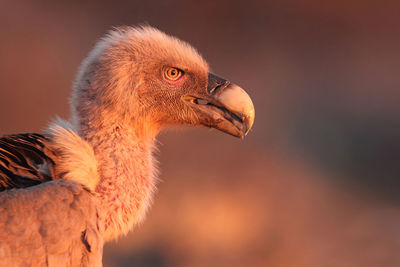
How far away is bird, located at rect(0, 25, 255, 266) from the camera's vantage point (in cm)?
162

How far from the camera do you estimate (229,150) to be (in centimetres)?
579

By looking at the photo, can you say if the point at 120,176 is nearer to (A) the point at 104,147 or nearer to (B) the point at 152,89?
(A) the point at 104,147

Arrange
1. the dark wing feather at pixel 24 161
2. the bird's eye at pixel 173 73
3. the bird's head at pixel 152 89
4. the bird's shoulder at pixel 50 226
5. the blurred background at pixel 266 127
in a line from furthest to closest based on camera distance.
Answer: the blurred background at pixel 266 127, the bird's eye at pixel 173 73, the bird's head at pixel 152 89, the dark wing feather at pixel 24 161, the bird's shoulder at pixel 50 226

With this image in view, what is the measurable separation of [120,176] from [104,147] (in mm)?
118

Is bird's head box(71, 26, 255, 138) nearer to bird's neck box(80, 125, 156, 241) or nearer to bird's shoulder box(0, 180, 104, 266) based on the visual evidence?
bird's neck box(80, 125, 156, 241)

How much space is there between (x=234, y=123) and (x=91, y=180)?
583 mm

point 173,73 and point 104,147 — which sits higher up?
point 173,73

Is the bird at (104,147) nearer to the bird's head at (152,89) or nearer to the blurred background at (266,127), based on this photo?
the bird's head at (152,89)

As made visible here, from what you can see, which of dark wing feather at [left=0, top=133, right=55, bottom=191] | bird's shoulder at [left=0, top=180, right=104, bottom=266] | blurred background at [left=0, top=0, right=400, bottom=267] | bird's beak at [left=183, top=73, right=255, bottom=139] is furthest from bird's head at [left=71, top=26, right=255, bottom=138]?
blurred background at [left=0, top=0, right=400, bottom=267]

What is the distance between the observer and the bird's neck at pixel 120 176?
1876 millimetres

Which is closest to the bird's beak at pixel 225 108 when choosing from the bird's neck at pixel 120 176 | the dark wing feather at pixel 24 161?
the bird's neck at pixel 120 176

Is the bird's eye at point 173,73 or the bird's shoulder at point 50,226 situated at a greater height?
the bird's eye at point 173,73

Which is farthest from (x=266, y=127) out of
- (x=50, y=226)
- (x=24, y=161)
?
(x=50, y=226)

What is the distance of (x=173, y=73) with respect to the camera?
2158 mm
